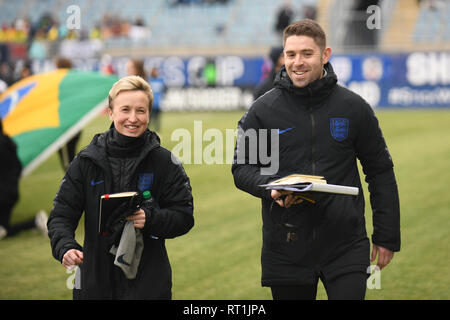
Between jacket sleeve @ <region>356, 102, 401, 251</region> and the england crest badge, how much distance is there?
0.34ft

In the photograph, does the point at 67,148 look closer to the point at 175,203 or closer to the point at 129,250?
the point at 175,203

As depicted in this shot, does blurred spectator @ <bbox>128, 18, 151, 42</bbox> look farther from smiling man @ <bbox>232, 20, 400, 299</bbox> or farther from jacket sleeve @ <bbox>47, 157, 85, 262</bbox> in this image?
jacket sleeve @ <bbox>47, 157, 85, 262</bbox>

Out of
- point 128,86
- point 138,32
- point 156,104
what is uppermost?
point 128,86

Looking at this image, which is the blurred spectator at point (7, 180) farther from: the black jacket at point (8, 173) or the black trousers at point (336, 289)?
the black trousers at point (336, 289)

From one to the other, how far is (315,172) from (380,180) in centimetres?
41

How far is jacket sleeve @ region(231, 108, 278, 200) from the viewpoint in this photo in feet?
13.7

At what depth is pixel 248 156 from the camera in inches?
169

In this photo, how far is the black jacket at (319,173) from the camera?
13.6 feet

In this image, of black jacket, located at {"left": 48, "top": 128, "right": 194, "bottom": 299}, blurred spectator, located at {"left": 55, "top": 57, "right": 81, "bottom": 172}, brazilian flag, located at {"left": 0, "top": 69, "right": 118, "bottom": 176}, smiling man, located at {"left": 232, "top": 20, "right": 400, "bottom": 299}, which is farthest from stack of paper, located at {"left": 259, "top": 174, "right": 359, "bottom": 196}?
blurred spectator, located at {"left": 55, "top": 57, "right": 81, "bottom": 172}

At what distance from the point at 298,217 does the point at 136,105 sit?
3.50 feet

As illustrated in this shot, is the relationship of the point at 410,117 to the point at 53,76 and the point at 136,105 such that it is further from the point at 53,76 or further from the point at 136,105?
the point at 136,105

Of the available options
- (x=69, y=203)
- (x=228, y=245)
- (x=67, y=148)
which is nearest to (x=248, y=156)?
(x=69, y=203)

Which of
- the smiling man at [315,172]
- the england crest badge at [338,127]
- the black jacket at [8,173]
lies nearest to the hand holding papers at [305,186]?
the smiling man at [315,172]
